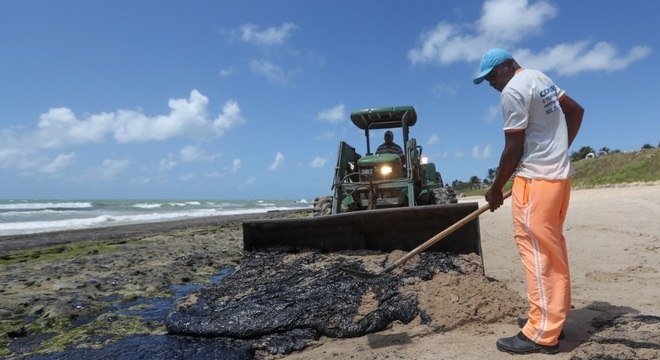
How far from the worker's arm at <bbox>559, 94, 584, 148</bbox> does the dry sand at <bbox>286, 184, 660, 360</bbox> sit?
4.41ft

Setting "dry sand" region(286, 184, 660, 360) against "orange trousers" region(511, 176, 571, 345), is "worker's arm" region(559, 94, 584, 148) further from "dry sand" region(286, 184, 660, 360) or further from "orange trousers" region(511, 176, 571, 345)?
"dry sand" region(286, 184, 660, 360)

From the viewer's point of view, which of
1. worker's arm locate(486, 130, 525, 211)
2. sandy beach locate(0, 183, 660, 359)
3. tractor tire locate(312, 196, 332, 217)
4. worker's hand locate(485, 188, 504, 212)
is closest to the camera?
worker's arm locate(486, 130, 525, 211)

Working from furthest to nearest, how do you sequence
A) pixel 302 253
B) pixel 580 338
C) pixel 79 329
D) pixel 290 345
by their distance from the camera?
pixel 302 253 → pixel 79 329 → pixel 290 345 → pixel 580 338

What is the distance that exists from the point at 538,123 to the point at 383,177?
5.77 m

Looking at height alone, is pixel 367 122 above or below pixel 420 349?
above

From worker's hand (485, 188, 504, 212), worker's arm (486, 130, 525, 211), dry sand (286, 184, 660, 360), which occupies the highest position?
worker's arm (486, 130, 525, 211)

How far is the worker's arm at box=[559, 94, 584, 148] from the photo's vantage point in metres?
3.01

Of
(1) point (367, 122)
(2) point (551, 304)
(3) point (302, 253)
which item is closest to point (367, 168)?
(1) point (367, 122)

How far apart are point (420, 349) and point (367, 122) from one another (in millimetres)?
6974

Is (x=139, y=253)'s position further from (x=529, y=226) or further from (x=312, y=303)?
(x=529, y=226)

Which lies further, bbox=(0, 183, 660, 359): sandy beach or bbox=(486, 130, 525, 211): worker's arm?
bbox=(0, 183, 660, 359): sandy beach

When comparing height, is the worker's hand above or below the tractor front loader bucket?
above

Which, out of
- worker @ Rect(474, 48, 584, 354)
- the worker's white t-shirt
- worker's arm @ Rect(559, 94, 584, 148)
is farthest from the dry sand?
worker's arm @ Rect(559, 94, 584, 148)

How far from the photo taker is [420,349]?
2.99m
